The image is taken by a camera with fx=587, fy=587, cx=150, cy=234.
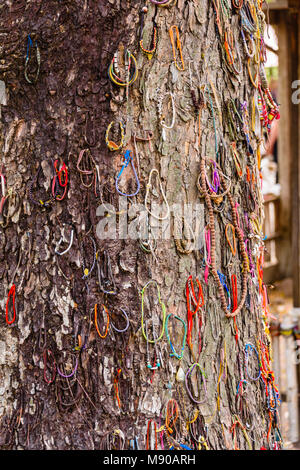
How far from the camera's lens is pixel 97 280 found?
67.2 inches

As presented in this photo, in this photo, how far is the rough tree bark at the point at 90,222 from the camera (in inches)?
66.9

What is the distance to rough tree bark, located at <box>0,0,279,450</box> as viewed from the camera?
1.70 m

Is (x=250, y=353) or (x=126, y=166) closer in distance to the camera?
(x=126, y=166)

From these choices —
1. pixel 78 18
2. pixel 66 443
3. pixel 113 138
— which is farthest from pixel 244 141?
pixel 66 443

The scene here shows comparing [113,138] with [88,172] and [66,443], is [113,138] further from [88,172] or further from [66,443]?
[66,443]

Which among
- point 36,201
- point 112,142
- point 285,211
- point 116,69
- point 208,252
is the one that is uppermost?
point 285,211

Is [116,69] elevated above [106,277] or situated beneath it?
elevated above

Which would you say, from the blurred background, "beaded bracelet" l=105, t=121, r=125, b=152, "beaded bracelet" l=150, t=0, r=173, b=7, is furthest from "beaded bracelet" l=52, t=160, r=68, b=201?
the blurred background

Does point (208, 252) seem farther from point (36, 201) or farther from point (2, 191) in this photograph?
point (2, 191)

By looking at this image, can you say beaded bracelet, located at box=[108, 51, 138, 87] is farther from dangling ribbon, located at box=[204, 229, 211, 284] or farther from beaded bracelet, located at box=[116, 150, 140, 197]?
dangling ribbon, located at box=[204, 229, 211, 284]

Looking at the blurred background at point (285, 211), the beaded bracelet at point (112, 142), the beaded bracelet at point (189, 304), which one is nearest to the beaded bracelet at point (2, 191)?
the beaded bracelet at point (112, 142)

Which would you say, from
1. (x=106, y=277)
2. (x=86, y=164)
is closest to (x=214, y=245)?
(x=106, y=277)

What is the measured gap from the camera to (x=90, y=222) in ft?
5.61

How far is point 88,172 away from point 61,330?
1.54 feet
